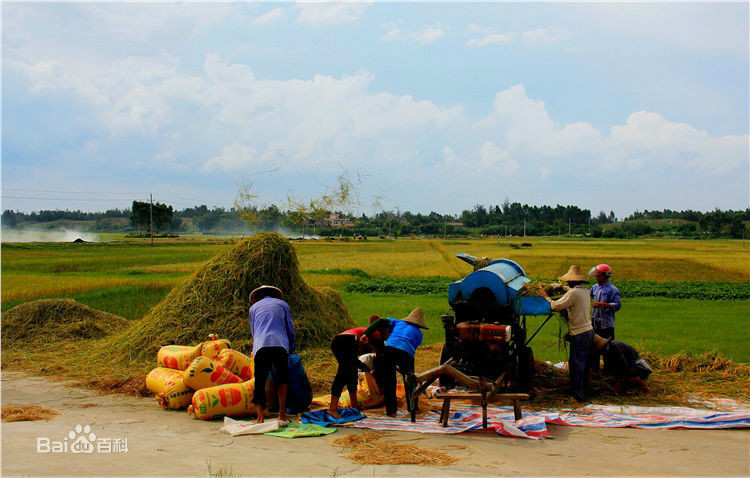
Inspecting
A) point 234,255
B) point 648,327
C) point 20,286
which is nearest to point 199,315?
point 234,255

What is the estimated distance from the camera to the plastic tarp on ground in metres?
6.53

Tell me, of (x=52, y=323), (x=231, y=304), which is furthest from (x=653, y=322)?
(x=52, y=323)

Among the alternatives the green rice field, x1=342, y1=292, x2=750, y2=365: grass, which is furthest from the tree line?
x1=342, y1=292, x2=750, y2=365: grass

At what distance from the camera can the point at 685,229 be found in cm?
10106

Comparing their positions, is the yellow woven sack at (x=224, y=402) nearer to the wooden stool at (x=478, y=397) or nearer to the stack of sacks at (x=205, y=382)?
the stack of sacks at (x=205, y=382)

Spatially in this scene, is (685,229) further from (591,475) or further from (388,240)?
(591,475)

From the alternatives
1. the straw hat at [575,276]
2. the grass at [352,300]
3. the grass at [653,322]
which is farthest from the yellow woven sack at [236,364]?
the grass at [653,322]

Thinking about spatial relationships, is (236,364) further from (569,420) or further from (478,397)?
(569,420)

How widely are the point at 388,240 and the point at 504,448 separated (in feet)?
190

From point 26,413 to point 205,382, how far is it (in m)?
1.93

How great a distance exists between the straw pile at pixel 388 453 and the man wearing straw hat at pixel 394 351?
1.13 meters

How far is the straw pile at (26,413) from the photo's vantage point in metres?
6.66

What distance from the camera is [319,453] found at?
5.70 metres

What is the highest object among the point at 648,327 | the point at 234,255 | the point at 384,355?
the point at 234,255
